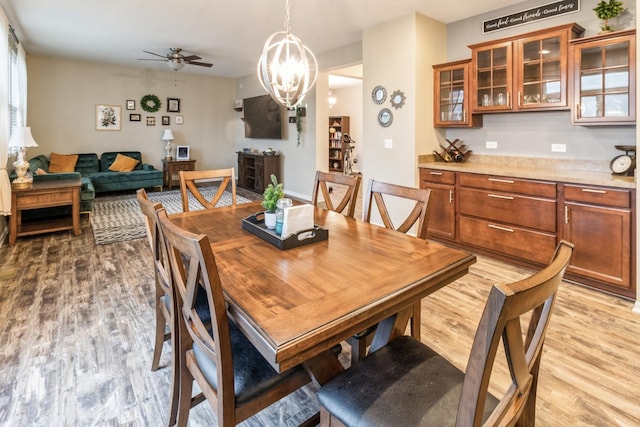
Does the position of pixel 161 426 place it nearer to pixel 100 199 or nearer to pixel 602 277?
pixel 602 277

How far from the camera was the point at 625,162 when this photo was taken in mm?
3086

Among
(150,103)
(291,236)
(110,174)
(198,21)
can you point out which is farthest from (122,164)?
(291,236)

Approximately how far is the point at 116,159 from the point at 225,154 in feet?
8.52

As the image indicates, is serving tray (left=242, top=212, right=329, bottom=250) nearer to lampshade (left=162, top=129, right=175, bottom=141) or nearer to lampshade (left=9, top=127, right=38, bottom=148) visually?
lampshade (left=9, top=127, right=38, bottom=148)

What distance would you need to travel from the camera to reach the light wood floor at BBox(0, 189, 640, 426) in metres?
1.72

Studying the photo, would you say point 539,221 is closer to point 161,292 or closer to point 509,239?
point 509,239

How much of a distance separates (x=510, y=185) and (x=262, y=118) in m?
5.61

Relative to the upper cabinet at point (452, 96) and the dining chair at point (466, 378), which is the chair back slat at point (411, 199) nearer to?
the dining chair at point (466, 378)

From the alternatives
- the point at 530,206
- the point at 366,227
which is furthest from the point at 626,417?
the point at 530,206

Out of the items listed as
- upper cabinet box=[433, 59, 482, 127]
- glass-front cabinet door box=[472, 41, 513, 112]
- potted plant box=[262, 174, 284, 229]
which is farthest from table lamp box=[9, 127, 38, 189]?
glass-front cabinet door box=[472, 41, 513, 112]

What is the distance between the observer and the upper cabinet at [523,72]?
3.37m

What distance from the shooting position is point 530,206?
3.34 m

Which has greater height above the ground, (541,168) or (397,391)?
(541,168)

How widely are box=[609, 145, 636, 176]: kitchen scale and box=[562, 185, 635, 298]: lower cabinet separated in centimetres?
45
